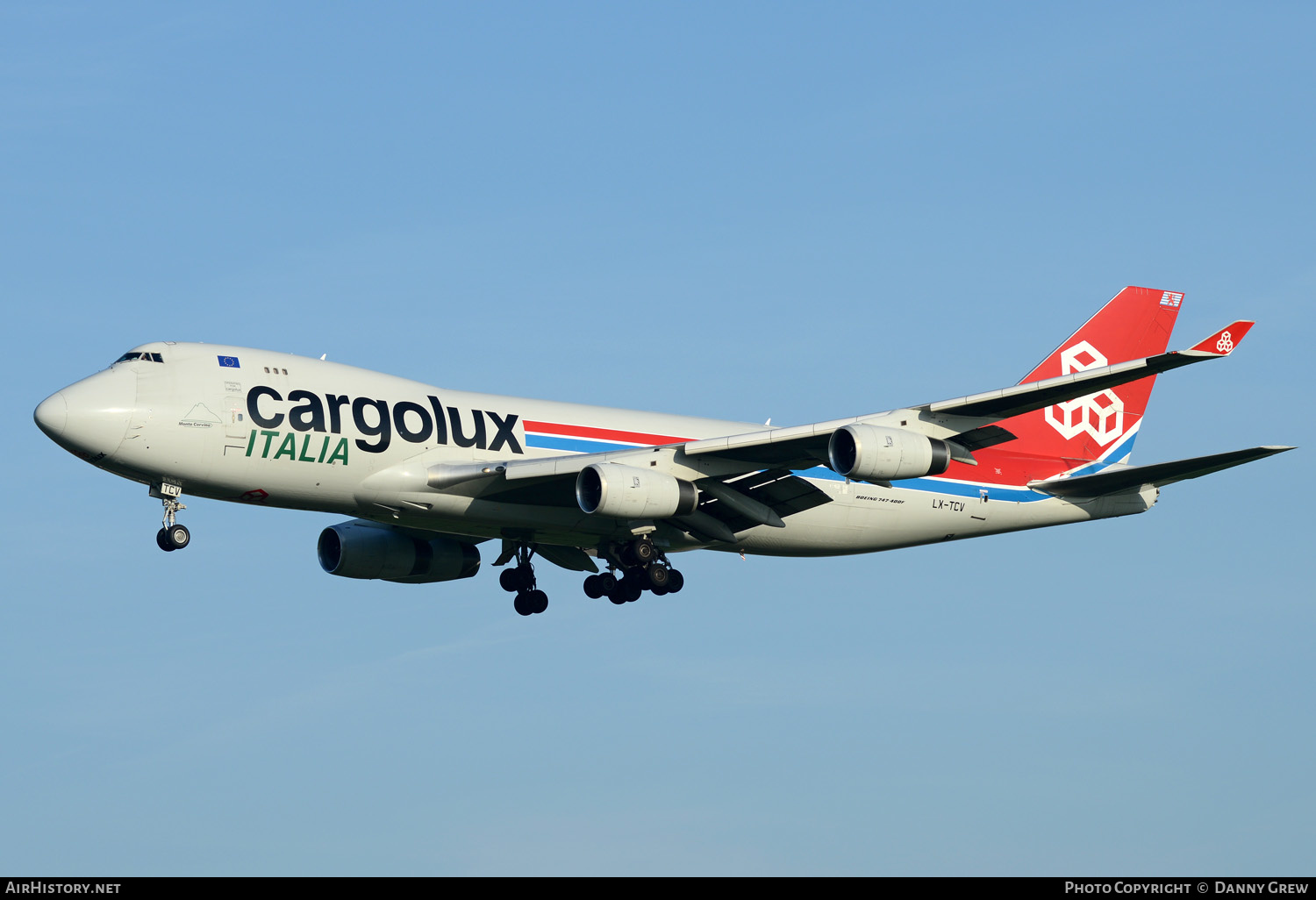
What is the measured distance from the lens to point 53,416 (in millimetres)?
36688

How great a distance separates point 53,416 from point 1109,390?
99.2 ft

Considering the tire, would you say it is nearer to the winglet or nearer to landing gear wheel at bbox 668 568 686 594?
landing gear wheel at bbox 668 568 686 594

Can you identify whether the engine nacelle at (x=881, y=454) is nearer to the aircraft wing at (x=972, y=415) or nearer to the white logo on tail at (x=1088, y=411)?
the aircraft wing at (x=972, y=415)

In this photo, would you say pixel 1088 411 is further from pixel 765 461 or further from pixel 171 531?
pixel 171 531

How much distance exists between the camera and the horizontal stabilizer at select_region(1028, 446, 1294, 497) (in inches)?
1474

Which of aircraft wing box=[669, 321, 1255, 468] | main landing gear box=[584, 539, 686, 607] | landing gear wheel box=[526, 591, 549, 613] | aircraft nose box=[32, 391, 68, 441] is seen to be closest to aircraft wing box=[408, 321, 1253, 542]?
aircraft wing box=[669, 321, 1255, 468]

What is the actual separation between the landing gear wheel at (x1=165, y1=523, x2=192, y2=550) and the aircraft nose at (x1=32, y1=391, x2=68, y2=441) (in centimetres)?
337
